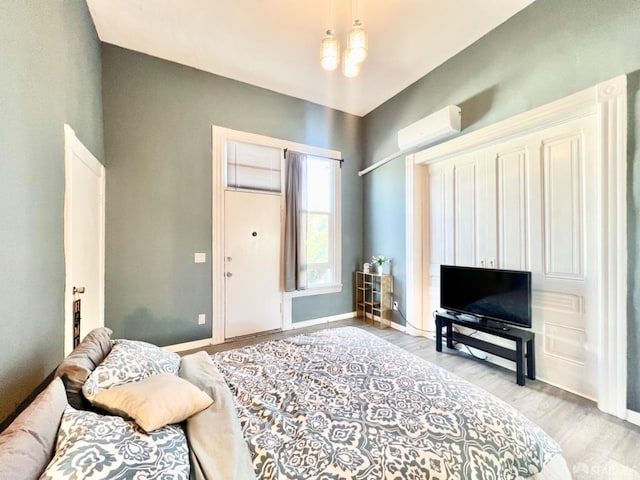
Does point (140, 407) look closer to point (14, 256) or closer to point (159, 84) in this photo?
point (14, 256)

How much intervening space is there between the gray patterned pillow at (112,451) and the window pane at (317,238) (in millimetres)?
3147

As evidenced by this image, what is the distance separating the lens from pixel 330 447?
0.93m

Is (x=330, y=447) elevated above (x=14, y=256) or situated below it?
below

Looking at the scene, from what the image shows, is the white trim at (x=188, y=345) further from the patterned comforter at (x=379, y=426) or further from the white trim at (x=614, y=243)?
the white trim at (x=614, y=243)

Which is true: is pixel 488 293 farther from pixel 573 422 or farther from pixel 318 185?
pixel 318 185

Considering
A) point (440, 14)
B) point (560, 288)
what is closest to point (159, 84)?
point (440, 14)

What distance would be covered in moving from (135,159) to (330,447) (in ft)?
10.5

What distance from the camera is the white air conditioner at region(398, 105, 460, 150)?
290cm

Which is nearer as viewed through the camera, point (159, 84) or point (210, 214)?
point (159, 84)

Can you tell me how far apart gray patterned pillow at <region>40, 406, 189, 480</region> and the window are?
3061 mm

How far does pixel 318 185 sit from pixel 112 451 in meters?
3.66

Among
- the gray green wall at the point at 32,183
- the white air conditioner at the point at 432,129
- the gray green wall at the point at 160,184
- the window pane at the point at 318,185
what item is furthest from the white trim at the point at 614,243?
the gray green wall at the point at 32,183

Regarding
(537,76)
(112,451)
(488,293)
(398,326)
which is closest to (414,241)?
(488,293)

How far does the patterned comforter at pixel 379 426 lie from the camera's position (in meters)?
0.87
